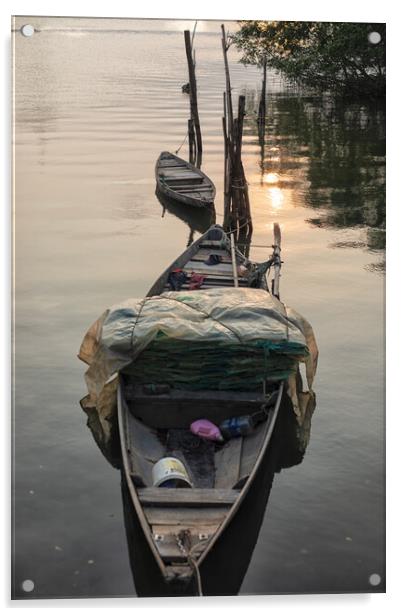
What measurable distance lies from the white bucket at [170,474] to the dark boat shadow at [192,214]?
11.9 metres

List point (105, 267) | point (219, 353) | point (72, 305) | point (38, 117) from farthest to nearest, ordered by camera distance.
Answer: point (105, 267) < point (72, 305) < point (38, 117) < point (219, 353)

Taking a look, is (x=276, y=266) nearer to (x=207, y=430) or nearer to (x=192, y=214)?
(x=207, y=430)

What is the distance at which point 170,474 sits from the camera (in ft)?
27.8

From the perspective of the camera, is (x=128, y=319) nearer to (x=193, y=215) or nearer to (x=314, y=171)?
(x=193, y=215)

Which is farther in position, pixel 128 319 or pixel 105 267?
pixel 105 267

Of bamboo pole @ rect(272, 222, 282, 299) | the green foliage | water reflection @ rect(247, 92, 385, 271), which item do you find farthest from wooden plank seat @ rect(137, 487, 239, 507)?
water reflection @ rect(247, 92, 385, 271)

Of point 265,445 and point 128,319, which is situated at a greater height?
point 128,319

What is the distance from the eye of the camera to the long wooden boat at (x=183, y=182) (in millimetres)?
20578

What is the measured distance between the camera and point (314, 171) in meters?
22.2

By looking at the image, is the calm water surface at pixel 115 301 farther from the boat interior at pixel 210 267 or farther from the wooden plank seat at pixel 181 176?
the wooden plank seat at pixel 181 176

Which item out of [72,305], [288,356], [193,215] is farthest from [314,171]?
[288,356]

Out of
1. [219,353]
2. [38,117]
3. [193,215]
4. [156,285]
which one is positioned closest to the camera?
[219,353]
